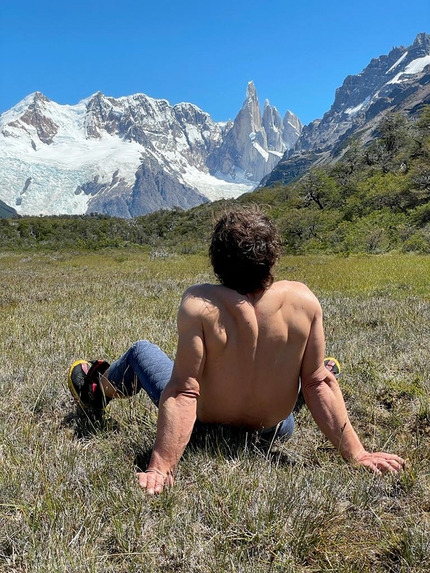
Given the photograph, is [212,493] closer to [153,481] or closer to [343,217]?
[153,481]

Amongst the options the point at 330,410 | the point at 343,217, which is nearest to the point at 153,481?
the point at 330,410

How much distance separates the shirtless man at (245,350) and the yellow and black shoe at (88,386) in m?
1.08

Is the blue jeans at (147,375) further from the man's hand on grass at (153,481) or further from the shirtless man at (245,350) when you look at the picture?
the man's hand on grass at (153,481)

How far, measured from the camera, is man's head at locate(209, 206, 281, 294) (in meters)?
1.80

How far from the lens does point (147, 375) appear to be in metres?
2.57

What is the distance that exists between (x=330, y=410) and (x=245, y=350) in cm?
61

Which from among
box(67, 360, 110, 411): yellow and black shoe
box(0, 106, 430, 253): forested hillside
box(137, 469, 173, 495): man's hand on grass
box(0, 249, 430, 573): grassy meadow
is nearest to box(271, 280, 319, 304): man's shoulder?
box(0, 249, 430, 573): grassy meadow

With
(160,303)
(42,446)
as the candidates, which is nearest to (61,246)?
(160,303)

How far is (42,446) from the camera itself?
2324mm

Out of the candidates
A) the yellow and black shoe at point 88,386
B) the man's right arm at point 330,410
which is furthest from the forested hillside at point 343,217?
the man's right arm at point 330,410

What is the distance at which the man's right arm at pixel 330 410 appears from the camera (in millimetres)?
2053

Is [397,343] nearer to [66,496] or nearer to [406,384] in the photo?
[406,384]

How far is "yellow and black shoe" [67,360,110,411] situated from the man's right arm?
152 centimetres

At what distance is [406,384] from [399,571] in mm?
2128
